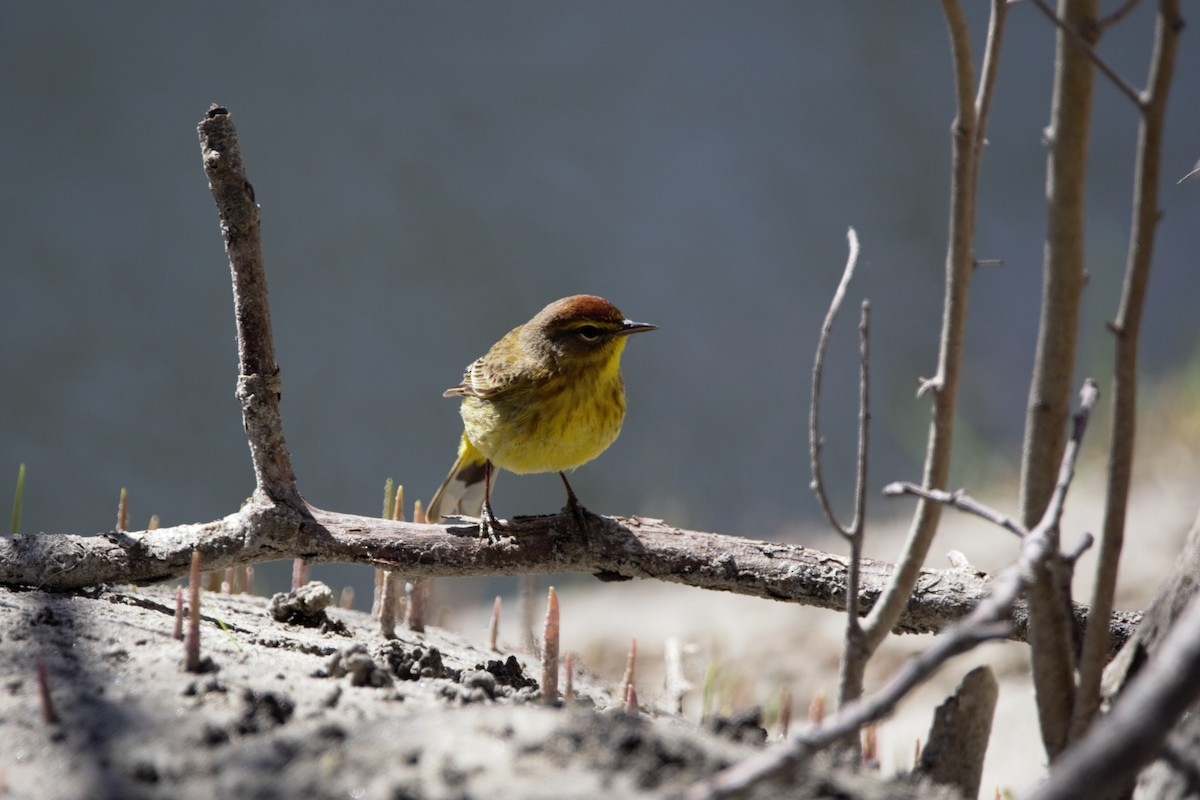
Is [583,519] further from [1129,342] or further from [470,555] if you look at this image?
[1129,342]

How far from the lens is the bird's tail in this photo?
4887mm

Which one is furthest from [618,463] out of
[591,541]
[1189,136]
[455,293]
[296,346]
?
[1189,136]

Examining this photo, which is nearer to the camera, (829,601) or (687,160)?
(829,601)

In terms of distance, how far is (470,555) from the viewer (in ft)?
11.4

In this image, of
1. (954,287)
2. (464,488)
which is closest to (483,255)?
(464,488)

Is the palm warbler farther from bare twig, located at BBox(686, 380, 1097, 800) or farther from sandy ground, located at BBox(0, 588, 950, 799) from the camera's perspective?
bare twig, located at BBox(686, 380, 1097, 800)

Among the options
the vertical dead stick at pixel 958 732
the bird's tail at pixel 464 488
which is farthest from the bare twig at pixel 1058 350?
the bird's tail at pixel 464 488

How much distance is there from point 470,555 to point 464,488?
4.80ft

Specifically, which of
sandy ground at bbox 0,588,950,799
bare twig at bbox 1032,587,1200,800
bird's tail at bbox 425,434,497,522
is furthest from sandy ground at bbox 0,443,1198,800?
bird's tail at bbox 425,434,497,522

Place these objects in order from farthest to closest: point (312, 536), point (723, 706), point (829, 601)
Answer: point (723, 706), point (312, 536), point (829, 601)

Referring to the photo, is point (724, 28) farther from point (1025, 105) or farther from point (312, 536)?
point (312, 536)

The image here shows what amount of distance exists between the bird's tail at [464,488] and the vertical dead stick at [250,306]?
1429 mm

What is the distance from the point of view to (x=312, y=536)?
344 centimetres

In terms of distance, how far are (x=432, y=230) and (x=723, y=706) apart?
6.69 metres
